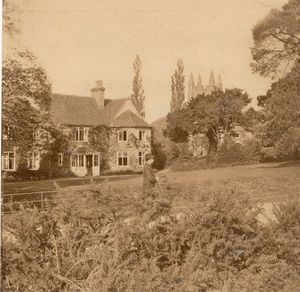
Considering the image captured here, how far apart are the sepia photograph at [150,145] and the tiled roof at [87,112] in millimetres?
12

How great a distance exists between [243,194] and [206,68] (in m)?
0.85

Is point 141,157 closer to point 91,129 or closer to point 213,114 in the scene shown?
point 91,129

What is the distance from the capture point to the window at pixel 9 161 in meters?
2.59

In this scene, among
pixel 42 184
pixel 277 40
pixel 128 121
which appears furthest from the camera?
pixel 277 40

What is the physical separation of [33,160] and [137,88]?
0.76 meters

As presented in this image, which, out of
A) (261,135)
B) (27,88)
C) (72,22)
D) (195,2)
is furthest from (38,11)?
(261,135)

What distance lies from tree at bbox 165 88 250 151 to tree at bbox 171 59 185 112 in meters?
0.04

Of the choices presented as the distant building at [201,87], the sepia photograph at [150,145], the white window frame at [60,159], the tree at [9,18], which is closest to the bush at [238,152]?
the sepia photograph at [150,145]

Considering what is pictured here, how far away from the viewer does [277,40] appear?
3256 millimetres

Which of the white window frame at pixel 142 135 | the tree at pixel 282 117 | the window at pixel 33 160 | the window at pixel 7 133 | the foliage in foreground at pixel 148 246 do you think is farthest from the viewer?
the tree at pixel 282 117

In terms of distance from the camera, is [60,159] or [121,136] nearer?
[60,159]

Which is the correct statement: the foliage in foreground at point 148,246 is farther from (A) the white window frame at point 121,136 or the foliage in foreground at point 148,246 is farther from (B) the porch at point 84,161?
(A) the white window frame at point 121,136

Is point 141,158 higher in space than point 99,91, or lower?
lower

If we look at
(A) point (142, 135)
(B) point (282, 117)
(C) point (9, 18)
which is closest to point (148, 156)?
(A) point (142, 135)
